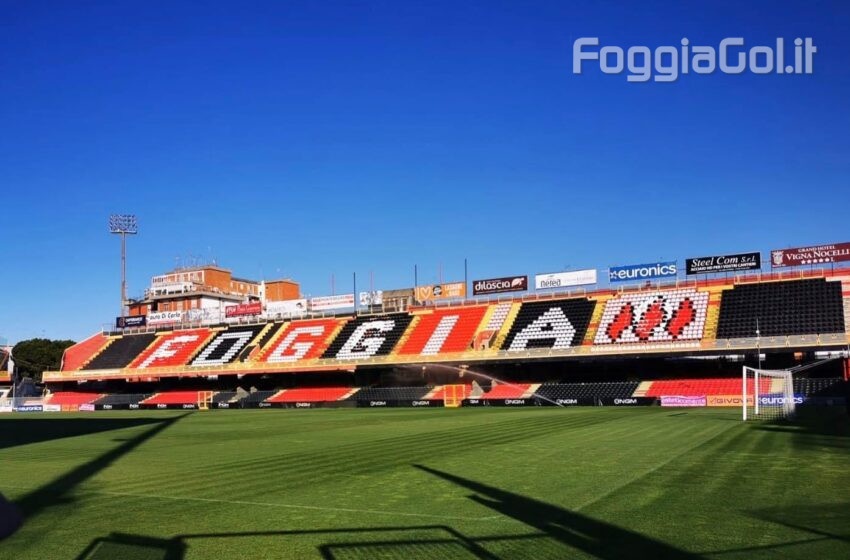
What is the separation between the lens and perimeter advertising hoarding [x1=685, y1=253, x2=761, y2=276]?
55.3 metres

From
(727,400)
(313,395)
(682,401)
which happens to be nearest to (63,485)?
(682,401)

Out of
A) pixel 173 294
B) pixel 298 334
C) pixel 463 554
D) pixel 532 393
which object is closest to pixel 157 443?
pixel 463 554

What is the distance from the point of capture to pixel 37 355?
109 m

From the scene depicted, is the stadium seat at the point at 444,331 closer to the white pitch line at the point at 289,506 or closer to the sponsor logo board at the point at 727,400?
the sponsor logo board at the point at 727,400

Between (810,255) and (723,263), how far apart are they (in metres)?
6.19

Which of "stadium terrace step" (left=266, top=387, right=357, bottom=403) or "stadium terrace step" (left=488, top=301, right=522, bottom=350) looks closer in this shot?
"stadium terrace step" (left=488, top=301, right=522, bottom=350)

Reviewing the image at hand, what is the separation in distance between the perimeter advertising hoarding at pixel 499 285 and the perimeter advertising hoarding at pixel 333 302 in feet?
48.0

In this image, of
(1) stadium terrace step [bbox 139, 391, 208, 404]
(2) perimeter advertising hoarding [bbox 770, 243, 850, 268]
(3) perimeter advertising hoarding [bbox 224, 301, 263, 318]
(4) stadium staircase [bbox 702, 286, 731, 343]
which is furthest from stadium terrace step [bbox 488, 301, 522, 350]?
(3) perimeter advertising hoarding [bbox 224, 301, 263, 318]

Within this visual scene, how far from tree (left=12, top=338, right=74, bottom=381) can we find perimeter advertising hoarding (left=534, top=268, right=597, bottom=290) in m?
79.6

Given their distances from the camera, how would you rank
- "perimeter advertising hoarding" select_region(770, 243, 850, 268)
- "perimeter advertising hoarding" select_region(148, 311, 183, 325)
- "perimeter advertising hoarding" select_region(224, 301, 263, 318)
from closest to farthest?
1. "perimeter advertising hoarding" select_region(770, 243, 850, 268)
2. "perimeter advertising hoarding" select_region(224, 301, 263, 318)
3. "perimeter advertising hoarding" select_region(148, 311, 183, 325)

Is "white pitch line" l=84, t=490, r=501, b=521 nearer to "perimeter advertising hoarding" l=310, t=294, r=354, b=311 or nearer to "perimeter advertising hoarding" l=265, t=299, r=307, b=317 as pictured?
"perimeter advertising hoarding" l=310, t=294, r=354, b=311

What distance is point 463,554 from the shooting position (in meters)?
8.03

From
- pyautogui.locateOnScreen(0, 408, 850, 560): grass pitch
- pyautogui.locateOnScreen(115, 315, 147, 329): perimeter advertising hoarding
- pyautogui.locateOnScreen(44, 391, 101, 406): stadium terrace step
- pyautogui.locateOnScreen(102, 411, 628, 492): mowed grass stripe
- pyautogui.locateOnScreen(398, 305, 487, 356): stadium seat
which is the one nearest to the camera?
pyautogui.locateOnScreen(0, 408, 850, 560): grass pitch

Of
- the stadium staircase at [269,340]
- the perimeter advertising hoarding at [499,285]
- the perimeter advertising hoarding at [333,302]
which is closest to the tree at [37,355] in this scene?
the stadium staircase at [269,340]
